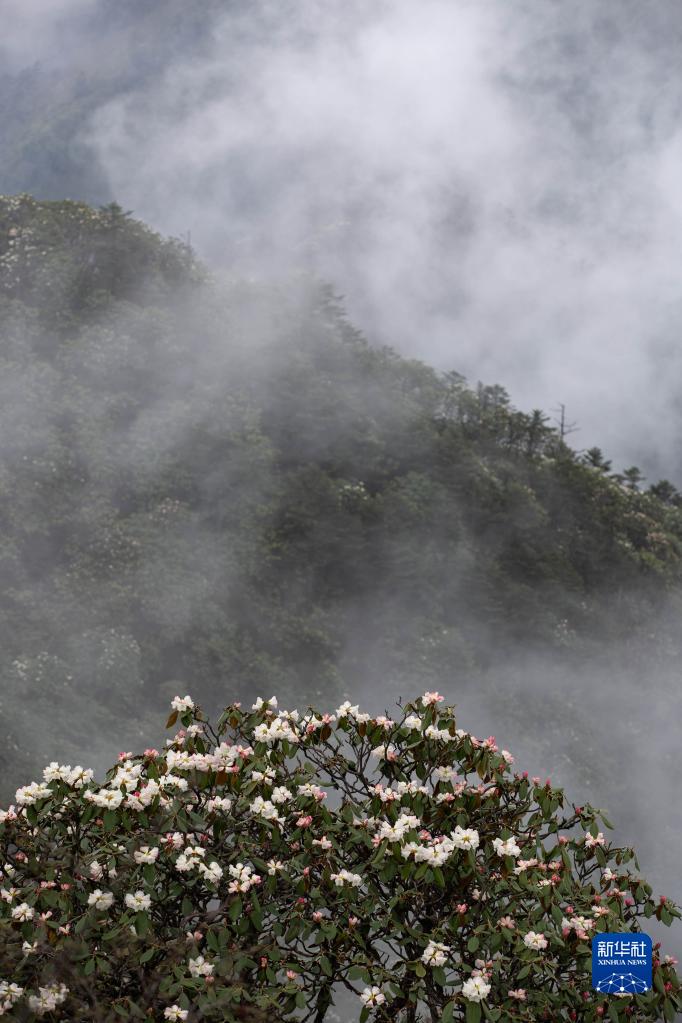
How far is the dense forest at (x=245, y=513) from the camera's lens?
14.0 metres

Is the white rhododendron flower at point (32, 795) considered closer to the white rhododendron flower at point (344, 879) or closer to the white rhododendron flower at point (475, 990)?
the white rhododendron flower at point (344, 879)

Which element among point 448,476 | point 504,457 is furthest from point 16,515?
point 504,457

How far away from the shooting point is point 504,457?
21031mm

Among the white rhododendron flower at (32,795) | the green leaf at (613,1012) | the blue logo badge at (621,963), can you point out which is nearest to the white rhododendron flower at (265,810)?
the white rhododendron flower at (32,795)

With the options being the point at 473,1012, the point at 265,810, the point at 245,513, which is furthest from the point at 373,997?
the point at 245,513

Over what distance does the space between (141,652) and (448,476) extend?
25.0 feet

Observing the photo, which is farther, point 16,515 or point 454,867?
point 16,515

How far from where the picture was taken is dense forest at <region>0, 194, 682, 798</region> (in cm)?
1398

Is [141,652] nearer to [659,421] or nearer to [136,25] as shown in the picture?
[659,421]

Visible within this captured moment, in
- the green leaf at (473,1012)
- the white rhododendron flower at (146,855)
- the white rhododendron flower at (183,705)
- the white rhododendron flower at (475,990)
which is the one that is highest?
the white rhododendron flower at (183,705)

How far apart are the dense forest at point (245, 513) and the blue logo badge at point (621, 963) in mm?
7656

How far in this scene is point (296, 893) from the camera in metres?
4.18

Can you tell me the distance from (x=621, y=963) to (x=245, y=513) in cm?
1291

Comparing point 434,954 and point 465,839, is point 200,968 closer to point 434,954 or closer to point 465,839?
point 434,954
